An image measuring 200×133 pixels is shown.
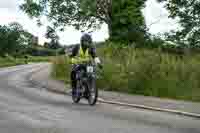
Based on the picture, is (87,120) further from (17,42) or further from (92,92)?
(17,42)

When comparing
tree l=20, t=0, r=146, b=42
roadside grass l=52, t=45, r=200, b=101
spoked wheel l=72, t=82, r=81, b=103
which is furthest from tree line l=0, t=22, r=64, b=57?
spoked wheel l=72, t=82, r=81, b=103

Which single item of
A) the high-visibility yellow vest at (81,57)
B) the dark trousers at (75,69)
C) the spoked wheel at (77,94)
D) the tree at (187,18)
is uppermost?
the tree at (187,18)

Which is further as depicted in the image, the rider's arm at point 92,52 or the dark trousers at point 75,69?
the dark trousers at point 75,69

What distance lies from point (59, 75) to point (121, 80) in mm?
9338

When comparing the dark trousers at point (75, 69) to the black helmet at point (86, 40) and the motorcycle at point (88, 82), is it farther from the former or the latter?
the black helmet at point (86, 40)

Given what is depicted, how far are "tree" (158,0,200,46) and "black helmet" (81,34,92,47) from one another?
2104 cm

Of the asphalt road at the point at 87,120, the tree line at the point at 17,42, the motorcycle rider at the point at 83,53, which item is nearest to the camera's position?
the asphalt road at the point at 87,120

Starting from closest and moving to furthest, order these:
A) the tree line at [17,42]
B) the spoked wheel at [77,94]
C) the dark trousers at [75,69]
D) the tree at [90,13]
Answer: the dark trousers at [75,69] → the spoked wheel at [77,94] → the tree at [90,13] → the tree line at [17,42]

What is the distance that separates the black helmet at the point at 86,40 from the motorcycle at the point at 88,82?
516mm

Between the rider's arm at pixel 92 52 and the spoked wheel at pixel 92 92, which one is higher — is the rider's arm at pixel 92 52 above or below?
above

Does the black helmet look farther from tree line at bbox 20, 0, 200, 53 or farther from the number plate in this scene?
tree line at bbox 20, 0, 200, 53

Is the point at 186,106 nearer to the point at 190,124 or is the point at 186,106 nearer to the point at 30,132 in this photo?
the point at 190,124

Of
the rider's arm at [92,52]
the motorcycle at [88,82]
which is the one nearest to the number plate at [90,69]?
the motorcycle at [88,82]

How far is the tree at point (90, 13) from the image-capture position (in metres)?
39.6
